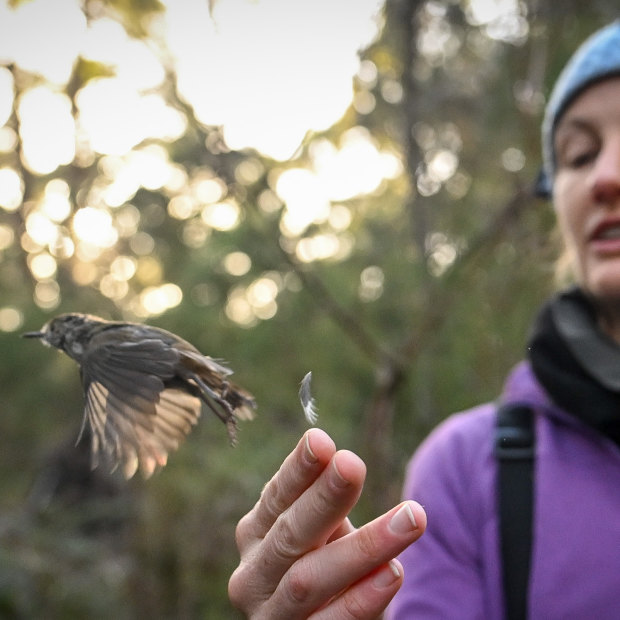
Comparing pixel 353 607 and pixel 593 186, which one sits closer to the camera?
pixel 353 607

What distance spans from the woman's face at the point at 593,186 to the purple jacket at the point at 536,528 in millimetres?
355

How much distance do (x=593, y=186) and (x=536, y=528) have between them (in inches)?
31.3

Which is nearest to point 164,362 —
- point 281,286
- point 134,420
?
point 134,420

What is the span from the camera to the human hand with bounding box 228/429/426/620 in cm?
77

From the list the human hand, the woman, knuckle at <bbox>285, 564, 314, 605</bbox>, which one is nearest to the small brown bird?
the human hand

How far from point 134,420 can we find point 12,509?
305 centimetres

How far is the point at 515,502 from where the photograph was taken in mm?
1520

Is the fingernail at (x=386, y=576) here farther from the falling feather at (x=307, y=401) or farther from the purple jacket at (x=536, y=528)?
the purple jacket at (x=536, y=528)

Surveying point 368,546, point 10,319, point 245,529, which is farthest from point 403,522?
point 10,319

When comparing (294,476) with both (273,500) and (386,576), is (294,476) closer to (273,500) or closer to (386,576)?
(273,500)

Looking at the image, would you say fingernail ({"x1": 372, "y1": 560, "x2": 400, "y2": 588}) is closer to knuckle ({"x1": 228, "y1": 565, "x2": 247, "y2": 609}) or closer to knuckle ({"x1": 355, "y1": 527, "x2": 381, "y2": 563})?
knuckle ({"x1": 355, "y1": 527, "x2": 381, "y2": 563})

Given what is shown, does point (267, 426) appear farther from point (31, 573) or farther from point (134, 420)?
point (134, 420)

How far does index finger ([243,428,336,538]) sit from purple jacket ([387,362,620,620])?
2.67ft

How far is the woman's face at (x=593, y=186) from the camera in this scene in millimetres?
1528
